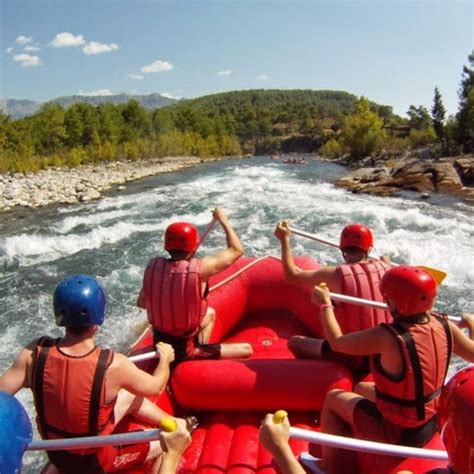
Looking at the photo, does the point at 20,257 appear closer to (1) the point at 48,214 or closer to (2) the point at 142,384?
(1) the point at 48,214

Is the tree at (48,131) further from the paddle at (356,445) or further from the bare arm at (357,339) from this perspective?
the paddle at (356,445)

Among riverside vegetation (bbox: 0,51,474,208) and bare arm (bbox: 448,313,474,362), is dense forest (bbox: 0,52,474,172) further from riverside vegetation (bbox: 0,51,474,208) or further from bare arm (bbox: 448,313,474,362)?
bare arm (bbox: 448,313,474,362)

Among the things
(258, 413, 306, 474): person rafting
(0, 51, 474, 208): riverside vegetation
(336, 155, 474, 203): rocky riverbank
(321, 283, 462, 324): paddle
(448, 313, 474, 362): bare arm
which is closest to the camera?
(258, 413, 306, 474): person rafting

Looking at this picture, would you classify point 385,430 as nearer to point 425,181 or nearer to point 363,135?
point 425,181

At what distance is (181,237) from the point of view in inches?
121

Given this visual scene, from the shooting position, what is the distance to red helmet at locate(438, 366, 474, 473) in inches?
44.9

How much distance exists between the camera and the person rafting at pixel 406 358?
1.98 m

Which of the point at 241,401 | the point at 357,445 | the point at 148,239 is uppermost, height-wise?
the point at 357,445

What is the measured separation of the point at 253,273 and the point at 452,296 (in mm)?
3610

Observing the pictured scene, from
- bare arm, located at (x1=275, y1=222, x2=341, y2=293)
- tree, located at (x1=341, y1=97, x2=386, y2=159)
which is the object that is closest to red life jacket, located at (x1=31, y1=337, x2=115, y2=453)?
bare arm, located at (x1=275, y1=222, x2=341, y2=293)

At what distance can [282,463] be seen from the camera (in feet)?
5.26

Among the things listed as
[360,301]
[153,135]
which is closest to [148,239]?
[360,301]

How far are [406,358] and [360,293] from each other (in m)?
0.89

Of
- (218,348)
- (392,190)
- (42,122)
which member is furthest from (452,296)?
(42,122)
